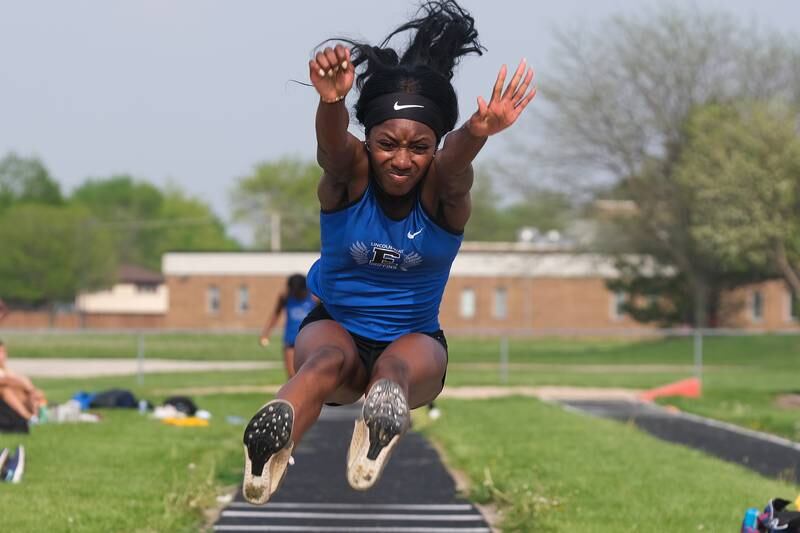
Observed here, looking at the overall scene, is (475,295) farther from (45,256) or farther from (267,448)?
(267,448)

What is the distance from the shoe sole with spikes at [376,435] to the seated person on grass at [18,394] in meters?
8.34

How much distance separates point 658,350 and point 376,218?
33641mm

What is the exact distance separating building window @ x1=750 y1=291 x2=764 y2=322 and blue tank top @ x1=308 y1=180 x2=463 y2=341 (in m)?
55.7

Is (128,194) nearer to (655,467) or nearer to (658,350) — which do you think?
(658,350)

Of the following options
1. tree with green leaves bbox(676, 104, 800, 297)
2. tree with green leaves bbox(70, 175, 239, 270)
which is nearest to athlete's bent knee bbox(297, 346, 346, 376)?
tree with green leaves bbox(676, 104, 800, 297)

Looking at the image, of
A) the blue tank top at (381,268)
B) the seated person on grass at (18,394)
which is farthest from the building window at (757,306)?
the blue tank top at (381,268)

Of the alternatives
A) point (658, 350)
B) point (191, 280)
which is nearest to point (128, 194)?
point (191, 280)

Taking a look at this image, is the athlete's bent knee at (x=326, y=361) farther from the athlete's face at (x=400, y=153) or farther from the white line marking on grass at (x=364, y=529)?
the white line marking on grass at (x=364, y=529)

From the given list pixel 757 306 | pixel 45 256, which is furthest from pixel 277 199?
pixel 757 306

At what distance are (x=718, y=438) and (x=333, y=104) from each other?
11.1m

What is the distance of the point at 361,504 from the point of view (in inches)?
381

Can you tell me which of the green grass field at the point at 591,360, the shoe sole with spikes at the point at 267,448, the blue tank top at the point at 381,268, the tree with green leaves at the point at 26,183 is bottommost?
the green grass field at the point at 591,360

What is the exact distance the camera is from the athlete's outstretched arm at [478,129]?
16.4ft

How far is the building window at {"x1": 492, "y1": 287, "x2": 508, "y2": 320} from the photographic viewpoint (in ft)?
191
